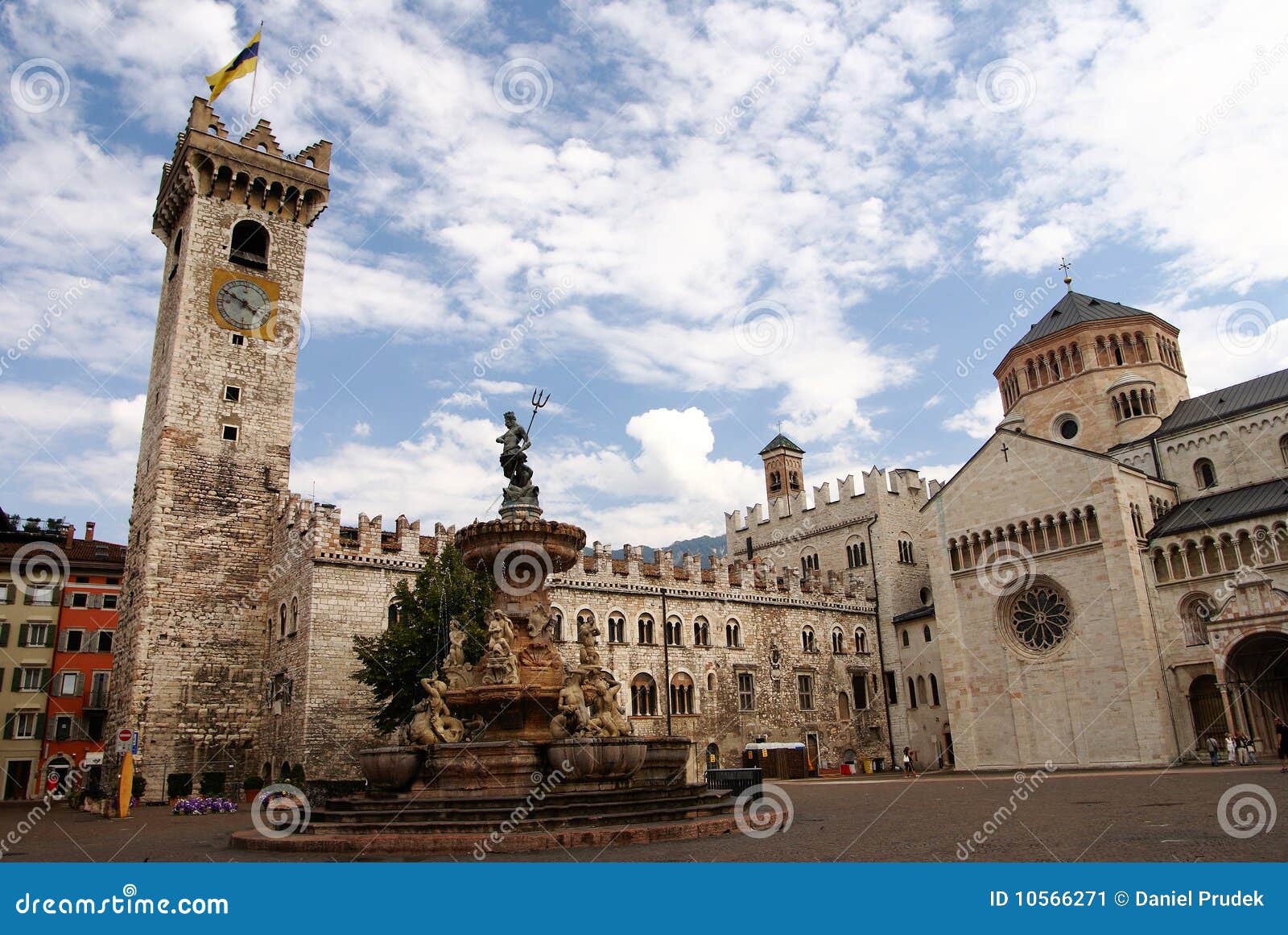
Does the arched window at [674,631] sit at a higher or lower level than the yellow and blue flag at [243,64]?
lower

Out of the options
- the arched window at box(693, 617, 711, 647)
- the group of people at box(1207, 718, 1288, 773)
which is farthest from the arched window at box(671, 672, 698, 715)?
the group of people at box(1207, 718, 1288, 773)

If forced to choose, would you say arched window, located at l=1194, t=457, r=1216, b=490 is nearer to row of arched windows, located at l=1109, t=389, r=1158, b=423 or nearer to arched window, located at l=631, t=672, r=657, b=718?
row of arched windows, located at l=1109, t=389, r=1158, b=423

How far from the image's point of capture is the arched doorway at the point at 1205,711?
34594 millimetres

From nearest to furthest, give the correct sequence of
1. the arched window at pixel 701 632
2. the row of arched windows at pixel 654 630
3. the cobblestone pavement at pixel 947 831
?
the cobblestone pavement at pixel 947 831
the row of arched windows at pixel 654 630
the arched window at pixel 701 632

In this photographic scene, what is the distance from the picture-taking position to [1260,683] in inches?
1334

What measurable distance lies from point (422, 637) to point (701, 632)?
2047 centimetres

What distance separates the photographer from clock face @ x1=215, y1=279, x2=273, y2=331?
40219 millimetres

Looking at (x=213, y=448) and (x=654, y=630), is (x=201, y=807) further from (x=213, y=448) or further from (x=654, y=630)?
(x=654, y=630)

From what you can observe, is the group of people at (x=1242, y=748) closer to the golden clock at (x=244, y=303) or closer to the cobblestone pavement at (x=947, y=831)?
the cobblestone pavement at (x=947, y=831)

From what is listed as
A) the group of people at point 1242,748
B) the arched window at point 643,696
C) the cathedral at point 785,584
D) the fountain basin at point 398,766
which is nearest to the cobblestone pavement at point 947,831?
the fountain basin at point 398,766

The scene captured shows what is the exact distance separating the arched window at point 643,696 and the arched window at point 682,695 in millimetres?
1079

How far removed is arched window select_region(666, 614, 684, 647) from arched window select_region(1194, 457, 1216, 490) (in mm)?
24937

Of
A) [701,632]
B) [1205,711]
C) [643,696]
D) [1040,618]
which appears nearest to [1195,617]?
[1205,711]

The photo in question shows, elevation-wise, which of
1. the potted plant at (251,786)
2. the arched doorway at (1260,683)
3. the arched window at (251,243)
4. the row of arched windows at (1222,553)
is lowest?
the potted plant at (251,786)
